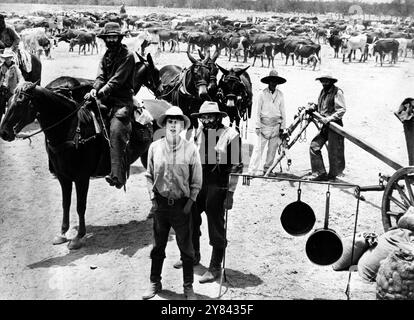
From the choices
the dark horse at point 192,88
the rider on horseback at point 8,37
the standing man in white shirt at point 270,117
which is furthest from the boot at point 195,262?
the rider on horseback at point 8,37

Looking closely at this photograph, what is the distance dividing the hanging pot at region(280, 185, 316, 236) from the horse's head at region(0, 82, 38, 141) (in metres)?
3.50

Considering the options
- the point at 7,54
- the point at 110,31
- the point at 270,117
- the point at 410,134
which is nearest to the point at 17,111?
the point at 110,31

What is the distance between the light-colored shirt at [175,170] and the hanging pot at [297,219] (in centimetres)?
120

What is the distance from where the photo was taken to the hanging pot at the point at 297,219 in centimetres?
595

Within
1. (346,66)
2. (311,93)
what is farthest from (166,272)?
(346,66)

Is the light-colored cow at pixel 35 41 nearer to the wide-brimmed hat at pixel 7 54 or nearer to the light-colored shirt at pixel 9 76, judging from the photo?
the wide-brimmed hat at pixel 7 54

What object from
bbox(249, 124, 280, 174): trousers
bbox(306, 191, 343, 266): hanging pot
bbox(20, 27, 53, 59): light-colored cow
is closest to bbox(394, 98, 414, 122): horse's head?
bbox(306, 191, 343, 266): hanging pot

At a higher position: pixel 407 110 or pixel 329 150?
pixel 407 110

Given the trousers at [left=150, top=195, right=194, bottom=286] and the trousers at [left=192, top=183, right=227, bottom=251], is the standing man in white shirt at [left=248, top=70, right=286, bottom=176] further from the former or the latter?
the trousers at [left=150, top=195, right=194, bottom=286]

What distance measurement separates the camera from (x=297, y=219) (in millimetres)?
6031

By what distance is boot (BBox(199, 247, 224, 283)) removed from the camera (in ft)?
19.9

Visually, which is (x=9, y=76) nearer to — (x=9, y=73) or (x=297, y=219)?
(x=9, y=73)

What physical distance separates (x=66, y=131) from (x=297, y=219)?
3.27 m
